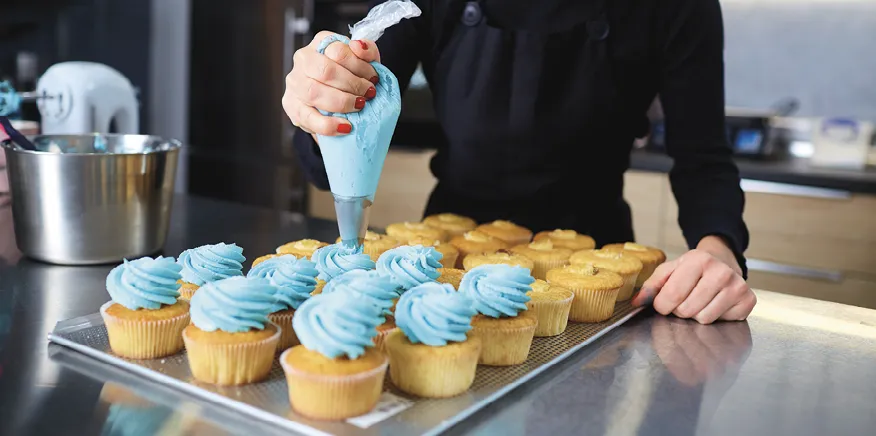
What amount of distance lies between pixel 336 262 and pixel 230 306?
235 mm

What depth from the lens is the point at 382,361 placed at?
2.79 feet

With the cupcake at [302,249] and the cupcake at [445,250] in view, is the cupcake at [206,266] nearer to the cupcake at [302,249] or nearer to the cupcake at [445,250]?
the cupcake at [302,249]

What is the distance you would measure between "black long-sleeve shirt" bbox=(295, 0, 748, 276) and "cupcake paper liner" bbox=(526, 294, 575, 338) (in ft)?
1.55

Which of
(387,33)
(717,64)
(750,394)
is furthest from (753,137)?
(750,394)

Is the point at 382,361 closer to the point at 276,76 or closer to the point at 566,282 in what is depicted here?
the point at 566,282

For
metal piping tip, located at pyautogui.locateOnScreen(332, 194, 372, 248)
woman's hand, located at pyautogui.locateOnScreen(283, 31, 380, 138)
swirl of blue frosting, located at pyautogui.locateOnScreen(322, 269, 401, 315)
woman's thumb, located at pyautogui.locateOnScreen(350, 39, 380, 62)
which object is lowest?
swirl of blue frosting, located at pyautogui.locateOnScreen(322, 269, 401, 315)

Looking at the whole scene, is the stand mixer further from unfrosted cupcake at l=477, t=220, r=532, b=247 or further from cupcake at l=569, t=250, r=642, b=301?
cupcake at l=569, t=250, r=642, b=301

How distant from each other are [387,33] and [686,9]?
0.60 meters

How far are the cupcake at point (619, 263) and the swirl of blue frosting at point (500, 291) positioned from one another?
0.30m

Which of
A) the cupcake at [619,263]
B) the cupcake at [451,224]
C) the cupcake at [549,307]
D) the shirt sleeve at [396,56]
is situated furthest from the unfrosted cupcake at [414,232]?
the cupcake at [549,307]

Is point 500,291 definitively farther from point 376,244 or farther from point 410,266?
point 376,244

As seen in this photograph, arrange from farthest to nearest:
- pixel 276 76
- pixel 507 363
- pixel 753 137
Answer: pixel 276 76 → pixel 753 137 → pixel 507 363

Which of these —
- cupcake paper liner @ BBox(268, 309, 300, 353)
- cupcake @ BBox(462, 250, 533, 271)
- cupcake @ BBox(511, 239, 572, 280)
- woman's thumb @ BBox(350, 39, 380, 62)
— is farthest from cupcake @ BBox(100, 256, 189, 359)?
cupcake @ BBox(511, 239, 572, 280)

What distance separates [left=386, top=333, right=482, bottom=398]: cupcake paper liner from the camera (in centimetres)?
86
